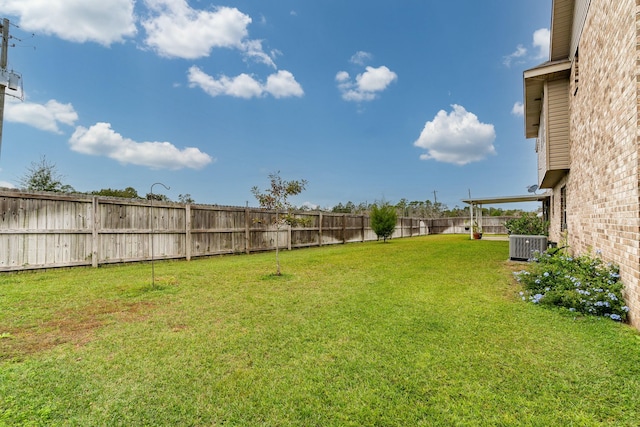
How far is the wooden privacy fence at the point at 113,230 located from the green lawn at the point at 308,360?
2.13 meters

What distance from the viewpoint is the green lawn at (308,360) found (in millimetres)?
1988

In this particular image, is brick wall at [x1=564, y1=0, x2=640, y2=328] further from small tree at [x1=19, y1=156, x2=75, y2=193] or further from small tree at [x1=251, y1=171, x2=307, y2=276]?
small tree at [x1=19, y1=156, x2=75, y2=193]

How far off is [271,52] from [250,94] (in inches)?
98.8

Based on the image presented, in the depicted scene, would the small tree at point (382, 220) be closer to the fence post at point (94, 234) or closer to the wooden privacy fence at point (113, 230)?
the wooden privacy fence at point (113, 230)

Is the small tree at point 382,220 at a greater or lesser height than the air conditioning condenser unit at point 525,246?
greater

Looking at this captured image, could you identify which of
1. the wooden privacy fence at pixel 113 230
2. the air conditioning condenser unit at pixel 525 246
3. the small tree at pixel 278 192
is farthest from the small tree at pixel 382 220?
the small tree at pixel 278 192

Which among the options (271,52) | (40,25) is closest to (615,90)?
A: (271,52)

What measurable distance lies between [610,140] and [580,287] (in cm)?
222

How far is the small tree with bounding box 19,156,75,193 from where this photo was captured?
1207 cm

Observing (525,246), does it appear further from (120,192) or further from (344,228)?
(120,192)

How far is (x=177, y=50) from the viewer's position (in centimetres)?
1168

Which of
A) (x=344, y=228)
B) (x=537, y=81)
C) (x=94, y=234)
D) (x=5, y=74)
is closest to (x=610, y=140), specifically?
(x=537, y=81)

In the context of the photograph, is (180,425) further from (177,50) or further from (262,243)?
(177,50)

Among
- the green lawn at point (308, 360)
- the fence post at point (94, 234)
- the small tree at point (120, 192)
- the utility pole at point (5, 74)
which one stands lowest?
the green lawn at point (308, 360)
